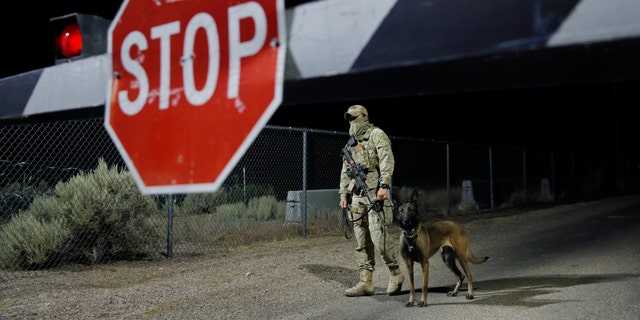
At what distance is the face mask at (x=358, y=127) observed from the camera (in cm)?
629

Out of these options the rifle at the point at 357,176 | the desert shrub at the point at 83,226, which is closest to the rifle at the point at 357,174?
the rifle at the point at 357,176

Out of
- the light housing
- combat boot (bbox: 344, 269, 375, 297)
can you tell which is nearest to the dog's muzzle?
combat boot (bbox: 344, 269, 375, 297)

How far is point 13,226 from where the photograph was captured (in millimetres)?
8758

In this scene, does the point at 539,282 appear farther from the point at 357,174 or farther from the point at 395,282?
the point at 357,174

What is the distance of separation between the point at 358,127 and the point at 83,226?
16.1ft

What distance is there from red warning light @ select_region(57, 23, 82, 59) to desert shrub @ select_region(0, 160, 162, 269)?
7.13 m

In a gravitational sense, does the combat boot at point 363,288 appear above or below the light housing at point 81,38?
below

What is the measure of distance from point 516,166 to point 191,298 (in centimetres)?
2062

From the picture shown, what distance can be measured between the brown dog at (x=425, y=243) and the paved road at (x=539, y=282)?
0.22 m

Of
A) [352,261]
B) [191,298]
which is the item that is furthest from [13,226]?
[352,261]

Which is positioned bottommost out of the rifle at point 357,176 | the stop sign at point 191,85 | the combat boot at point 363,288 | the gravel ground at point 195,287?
the gravel ground at point 195,287

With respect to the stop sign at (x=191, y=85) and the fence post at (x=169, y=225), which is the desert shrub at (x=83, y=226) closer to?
the fence post at (x=169, y=225)

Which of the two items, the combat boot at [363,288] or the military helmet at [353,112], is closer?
the military helmet at [353,112]

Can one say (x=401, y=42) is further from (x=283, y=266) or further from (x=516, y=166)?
(x=516, y=166)
